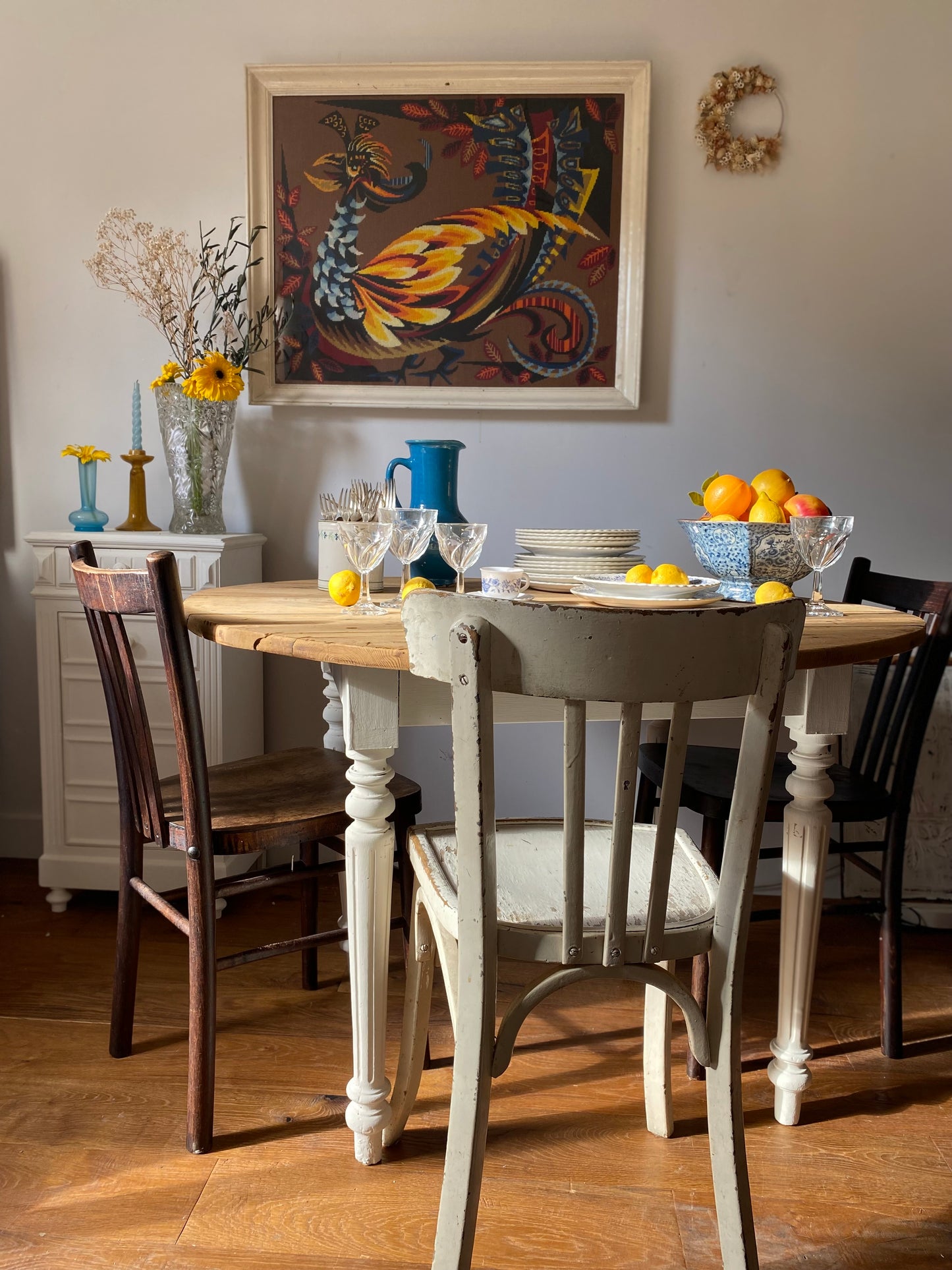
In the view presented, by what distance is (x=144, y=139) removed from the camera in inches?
99.0

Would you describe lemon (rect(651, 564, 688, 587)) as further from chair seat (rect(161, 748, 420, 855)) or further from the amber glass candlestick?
the amber glass candlestick

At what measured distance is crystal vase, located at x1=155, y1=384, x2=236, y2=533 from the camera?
2.37 metres

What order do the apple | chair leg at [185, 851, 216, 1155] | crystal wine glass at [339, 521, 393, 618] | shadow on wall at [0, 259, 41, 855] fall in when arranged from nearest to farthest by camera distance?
chair leg at [185, 851, 216, 1155] → crystal wine glass at [339, 521, 393, 618] → the apple → shadow on wall at [0, 259, 41, 855]

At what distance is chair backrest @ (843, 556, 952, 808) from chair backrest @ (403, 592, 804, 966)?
0.66 m

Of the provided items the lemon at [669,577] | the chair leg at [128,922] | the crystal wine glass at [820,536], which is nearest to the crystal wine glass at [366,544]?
the lemon at [669,577]

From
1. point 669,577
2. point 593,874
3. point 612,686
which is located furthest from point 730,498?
point 612,686

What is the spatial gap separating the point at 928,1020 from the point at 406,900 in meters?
1.05

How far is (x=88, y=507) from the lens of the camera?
245 centimetres

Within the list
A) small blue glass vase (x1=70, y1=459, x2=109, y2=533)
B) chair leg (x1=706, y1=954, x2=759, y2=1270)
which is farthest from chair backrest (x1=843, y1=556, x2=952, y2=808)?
small blue glass vase (x1=70, y1=459, x2=109, y2=533)

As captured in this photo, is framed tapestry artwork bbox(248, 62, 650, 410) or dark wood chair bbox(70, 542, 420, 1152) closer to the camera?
dark wood chair bbox(70, 542, 420, 1152)

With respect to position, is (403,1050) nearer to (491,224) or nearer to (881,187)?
(491,224)

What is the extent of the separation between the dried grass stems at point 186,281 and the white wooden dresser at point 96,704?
1.61 feet

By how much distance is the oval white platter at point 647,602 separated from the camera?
1.54m

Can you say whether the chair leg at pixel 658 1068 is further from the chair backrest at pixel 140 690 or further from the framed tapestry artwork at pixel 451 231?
the framed tapestry artwork at pixel 451 231
